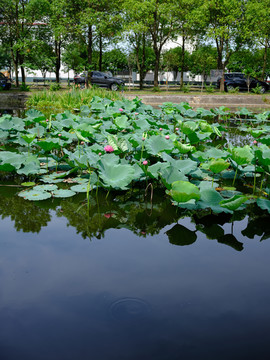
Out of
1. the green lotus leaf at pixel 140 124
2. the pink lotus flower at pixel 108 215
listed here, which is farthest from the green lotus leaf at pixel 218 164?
the green lotus leaf at pixel 140 124

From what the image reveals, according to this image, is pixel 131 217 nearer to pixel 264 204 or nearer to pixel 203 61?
pixel 264 204

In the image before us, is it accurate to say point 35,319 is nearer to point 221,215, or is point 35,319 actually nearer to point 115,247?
point 115,247

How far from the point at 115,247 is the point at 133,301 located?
496 mm

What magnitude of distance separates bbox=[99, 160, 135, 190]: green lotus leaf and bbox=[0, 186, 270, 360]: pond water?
0.20m

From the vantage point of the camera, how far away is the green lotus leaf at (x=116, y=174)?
7.47 ft

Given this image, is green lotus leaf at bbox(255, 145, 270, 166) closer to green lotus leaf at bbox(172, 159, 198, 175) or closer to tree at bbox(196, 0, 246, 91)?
green lotus leaf at bbox(172, 159, 198, 175)

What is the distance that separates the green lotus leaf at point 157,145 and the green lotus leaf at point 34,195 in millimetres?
842

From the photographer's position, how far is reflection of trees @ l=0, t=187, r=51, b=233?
2125 mm

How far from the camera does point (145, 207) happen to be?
7.97ft

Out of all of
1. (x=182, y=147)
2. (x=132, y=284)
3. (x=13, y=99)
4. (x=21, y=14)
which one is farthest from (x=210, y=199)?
(x=21, y=14)

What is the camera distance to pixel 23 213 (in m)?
2.30

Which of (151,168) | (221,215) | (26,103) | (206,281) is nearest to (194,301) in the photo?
(206,281)

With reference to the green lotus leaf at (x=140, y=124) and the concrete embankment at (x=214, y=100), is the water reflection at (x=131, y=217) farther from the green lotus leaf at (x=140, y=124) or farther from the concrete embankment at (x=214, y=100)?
the concrete embankment at (x=214, y=100)

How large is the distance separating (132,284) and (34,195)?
1.24 meters
